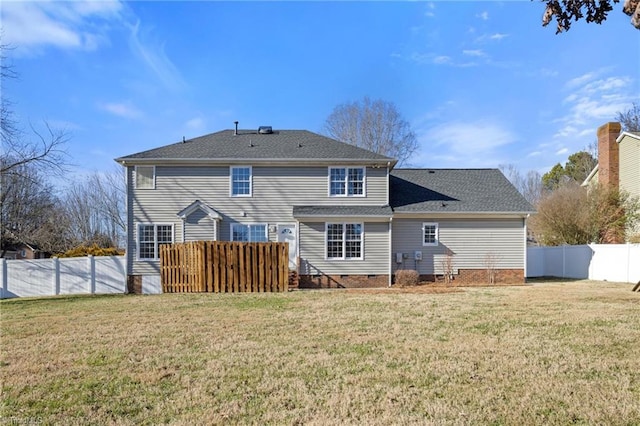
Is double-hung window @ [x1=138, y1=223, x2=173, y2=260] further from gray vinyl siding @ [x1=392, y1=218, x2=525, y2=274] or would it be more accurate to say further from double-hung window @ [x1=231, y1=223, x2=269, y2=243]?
gray vinyl siding @ [x1=392, y1=218, x2=525, y2=274]

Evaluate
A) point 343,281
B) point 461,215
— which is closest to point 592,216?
point 461,215

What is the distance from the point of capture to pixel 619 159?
26.7 m

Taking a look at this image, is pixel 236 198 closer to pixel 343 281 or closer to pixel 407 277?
pixel 343 281

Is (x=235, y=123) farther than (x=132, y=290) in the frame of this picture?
Yes

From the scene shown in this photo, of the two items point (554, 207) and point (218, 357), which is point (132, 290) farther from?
point (554, 207)

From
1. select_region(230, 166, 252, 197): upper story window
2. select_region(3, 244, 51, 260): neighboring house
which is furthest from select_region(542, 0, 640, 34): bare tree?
select_region(3, 244, 51, 260): neighboring house

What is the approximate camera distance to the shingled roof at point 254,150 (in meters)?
18.6

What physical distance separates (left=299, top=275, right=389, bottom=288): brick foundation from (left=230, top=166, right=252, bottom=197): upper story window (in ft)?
14.3

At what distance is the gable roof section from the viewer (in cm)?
1927

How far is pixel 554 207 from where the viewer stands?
25.0 m

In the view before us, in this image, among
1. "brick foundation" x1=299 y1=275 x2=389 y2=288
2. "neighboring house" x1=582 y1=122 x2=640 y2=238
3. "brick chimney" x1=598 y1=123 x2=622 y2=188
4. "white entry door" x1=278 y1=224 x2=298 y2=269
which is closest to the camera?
"brick foundation" x1=299 y1=275 x2=389 y2=288

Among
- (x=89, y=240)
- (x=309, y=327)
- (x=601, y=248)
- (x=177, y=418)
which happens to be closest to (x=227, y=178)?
(x=309, y=327)

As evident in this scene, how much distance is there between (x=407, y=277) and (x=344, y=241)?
2.92 metres

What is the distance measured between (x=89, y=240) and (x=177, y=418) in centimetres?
3717
